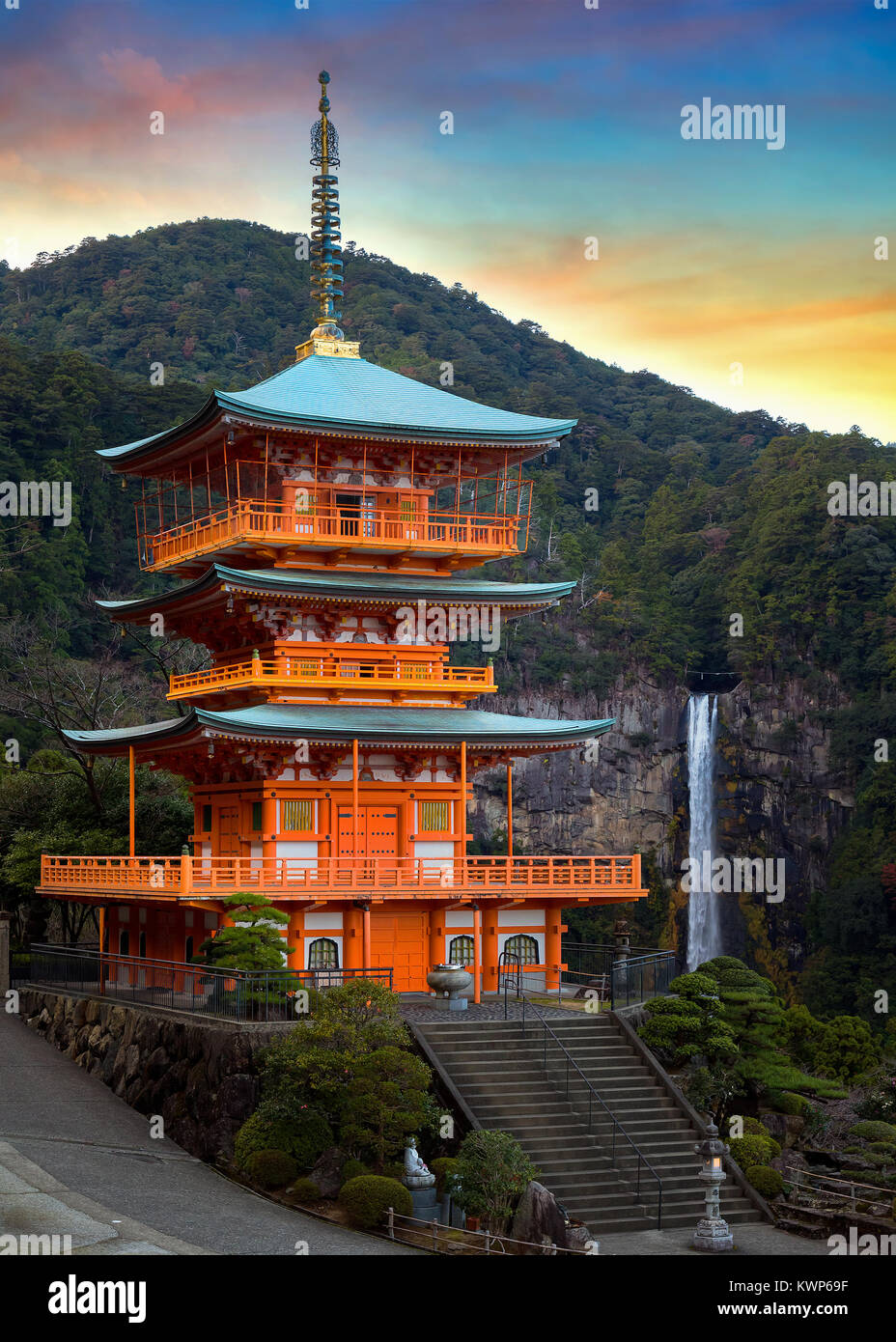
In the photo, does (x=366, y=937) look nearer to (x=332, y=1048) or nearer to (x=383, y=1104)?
(x=332, y=1048)

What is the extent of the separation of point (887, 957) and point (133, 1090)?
4933cm

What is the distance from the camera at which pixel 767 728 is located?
90.4 m

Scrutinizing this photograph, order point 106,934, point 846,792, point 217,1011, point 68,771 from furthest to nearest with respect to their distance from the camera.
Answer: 1. point 846,792
2. point 68,771
3. point 106,934
4. point 217,1011

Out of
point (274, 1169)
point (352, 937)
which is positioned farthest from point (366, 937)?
point (274, 1169)

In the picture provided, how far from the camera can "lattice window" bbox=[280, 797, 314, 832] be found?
34.7 m

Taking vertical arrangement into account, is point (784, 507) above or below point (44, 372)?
below

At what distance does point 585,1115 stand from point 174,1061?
744 centimetres

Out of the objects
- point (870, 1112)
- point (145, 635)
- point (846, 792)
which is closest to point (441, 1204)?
point (870, 1112)

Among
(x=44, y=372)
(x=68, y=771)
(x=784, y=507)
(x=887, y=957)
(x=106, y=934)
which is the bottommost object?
(x=887, y=957)

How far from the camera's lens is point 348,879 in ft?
111

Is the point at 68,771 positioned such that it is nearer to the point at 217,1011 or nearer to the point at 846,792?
the point at 217,1011

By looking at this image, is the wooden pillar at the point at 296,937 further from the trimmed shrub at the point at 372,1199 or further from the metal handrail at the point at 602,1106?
the trimmed shrub at the point at 372,1199

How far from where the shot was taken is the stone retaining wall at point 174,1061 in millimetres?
27156

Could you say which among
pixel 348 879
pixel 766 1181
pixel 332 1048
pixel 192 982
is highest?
pixel 348 879
